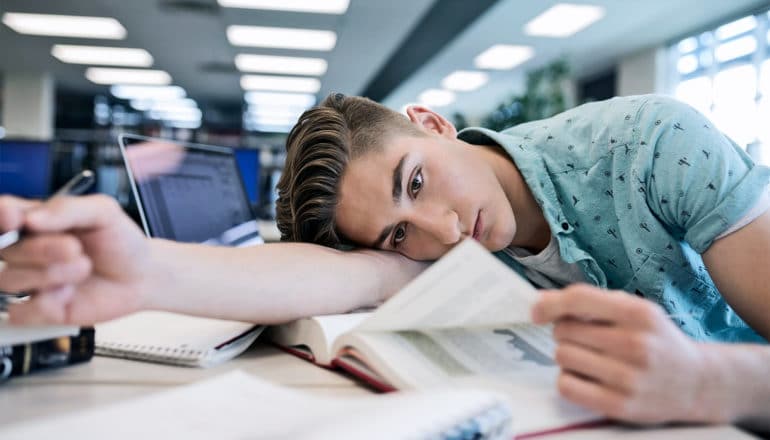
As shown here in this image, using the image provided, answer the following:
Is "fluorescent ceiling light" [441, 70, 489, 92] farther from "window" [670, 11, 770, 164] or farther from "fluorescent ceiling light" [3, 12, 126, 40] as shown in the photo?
"fluorescent ceiling light" [3, 12, 126, 40]

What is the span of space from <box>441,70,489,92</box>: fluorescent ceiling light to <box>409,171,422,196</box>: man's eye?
22.5 ft

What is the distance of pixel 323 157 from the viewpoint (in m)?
0.90

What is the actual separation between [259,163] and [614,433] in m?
2.95

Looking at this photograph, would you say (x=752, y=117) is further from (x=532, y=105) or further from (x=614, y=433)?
(x=614, y=433)

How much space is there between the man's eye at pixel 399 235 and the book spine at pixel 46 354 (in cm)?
45

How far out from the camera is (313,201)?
88cm

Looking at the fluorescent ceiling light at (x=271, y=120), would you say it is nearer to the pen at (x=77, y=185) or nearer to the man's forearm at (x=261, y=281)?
the man's forearm at (x=261, y=281)

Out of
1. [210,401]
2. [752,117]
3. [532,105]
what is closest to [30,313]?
[210,401]

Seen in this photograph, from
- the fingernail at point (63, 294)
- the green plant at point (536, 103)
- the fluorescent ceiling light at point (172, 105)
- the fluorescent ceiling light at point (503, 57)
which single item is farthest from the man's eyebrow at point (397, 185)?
the fluorescent ceiling light at point (172, 105)

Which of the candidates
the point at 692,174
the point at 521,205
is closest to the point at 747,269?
the point at 692,174

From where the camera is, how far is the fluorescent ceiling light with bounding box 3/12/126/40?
5715 mm

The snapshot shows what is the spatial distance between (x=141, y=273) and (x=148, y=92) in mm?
9880

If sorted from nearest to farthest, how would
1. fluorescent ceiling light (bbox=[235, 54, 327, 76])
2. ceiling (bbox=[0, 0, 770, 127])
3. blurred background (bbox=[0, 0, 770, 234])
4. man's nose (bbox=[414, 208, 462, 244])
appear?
man's nose (bbox=[414, 208, 462, 244]) < blurred background (bbox=[0, 0, 770, 234]) < ceiling (bbox=[0, 0, 770, 127]) < fluorescent ceiling light (bbox=[235, 54, 327, 76])

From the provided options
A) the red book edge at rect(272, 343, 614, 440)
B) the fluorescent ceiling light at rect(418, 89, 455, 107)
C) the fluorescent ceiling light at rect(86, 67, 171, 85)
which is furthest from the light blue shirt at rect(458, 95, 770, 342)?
the fluorescent ceiling light at rect(418, 89, 455, 107)
